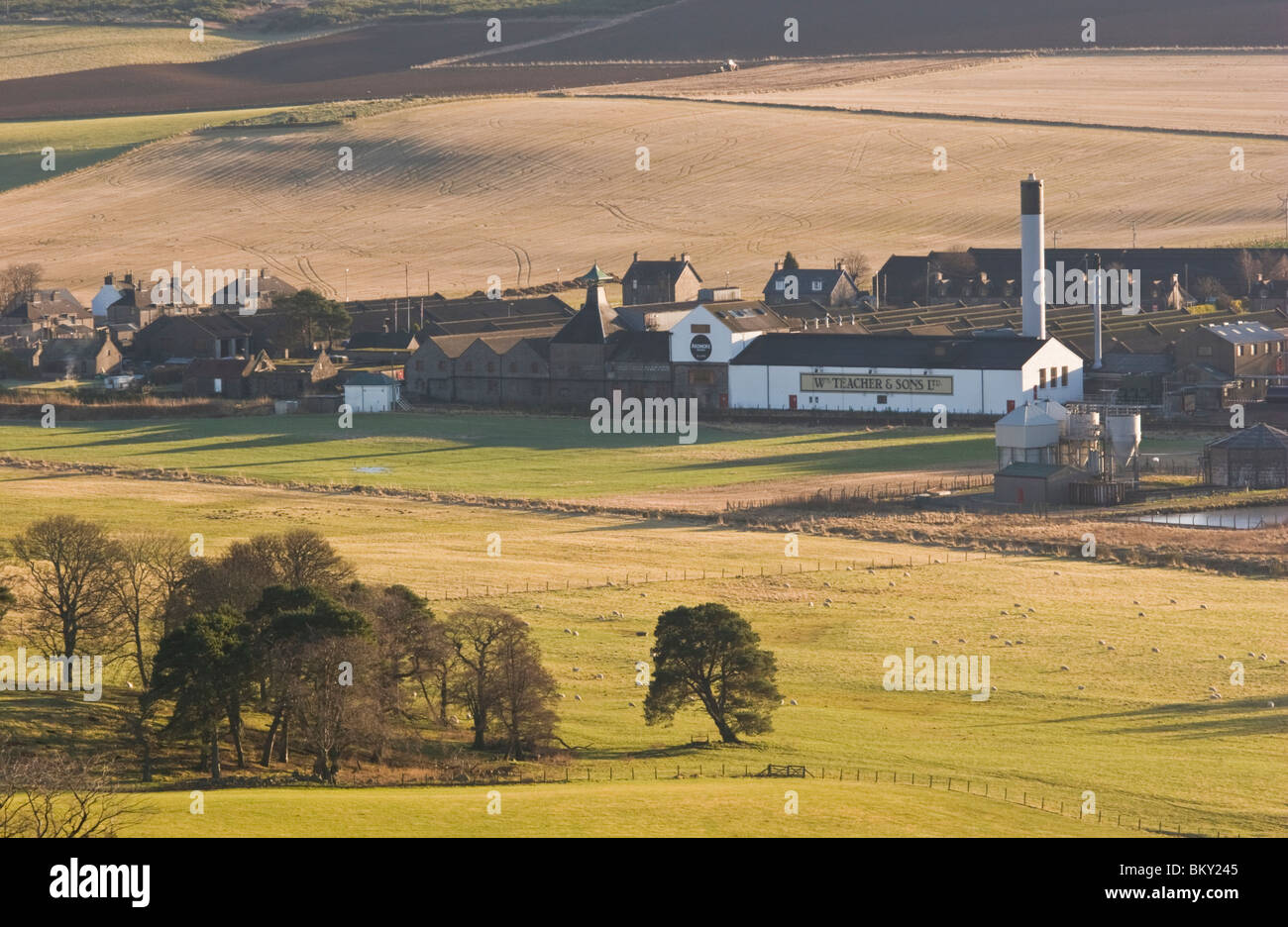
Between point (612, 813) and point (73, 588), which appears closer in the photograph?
point (612, 813)

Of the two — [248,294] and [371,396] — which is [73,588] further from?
[248,294]

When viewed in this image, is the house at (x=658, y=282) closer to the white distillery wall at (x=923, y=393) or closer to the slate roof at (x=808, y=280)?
the slate roof at (x=808, y=280)

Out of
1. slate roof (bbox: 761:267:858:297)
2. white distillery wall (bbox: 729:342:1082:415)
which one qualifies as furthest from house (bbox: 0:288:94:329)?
white distillery wall (bbox: 729:342:1082:415)

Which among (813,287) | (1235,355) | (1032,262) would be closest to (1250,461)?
(1235,355)

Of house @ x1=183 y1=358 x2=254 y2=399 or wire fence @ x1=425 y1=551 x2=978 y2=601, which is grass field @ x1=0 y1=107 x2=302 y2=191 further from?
wire fence @ x1=425 y1=551 x2=978 y2=601

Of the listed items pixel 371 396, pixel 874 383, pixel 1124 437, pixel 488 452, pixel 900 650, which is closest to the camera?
pixel 900 650

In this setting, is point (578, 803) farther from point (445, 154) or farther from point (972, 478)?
point (445, 154)

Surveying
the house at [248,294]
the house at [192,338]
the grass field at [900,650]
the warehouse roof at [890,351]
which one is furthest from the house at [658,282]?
the grass field at [900,650]
